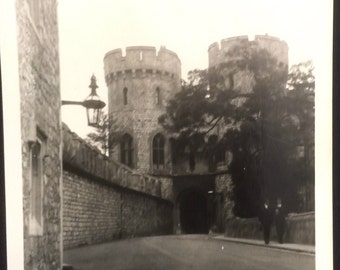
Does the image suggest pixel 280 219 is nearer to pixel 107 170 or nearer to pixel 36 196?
pixel 107 170

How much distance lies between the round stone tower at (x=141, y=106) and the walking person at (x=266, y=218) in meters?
0.21

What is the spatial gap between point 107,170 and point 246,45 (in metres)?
0.36

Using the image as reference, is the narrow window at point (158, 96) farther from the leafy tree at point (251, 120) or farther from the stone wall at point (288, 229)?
the stone wall at point (288, 229)

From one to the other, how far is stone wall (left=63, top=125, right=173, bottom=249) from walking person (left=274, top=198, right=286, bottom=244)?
8.1 inches

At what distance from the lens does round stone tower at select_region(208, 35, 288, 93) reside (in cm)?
123

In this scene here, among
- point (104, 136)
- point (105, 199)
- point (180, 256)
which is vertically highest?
point (104, 136)

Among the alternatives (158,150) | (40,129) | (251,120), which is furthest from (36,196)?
(251,120)

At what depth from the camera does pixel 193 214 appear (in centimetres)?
126

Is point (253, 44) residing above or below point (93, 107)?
above

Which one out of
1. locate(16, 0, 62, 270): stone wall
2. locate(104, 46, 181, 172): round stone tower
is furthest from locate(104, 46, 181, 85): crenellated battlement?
locate(16, 0, 62, 270): stone wall

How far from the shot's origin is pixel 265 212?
4.11 ft

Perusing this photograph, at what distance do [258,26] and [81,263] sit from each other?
56 centimetres

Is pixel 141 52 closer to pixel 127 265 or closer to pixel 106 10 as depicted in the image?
pixel 106 10

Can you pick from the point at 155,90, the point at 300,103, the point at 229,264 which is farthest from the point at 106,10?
the point at 229,264
